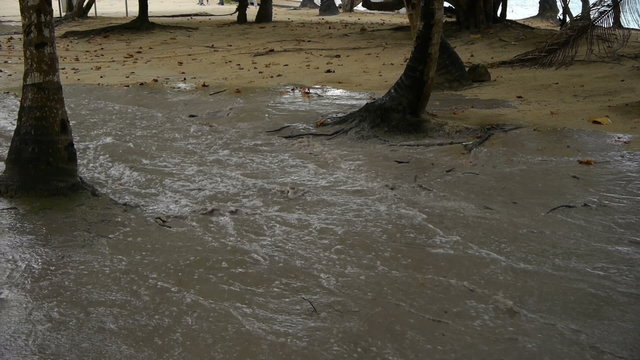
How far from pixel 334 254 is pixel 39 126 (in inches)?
99.2

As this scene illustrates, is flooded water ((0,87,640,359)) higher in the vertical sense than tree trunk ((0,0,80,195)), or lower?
lower

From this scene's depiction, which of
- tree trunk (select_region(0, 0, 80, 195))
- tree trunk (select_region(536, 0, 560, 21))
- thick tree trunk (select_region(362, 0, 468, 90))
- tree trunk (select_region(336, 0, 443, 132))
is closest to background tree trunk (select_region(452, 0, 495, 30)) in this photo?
thick tree trunk (select_region(362, 0, 468, 90))

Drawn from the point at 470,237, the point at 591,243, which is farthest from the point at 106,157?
the point at 591,243

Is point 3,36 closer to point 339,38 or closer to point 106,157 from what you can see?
point 339,38

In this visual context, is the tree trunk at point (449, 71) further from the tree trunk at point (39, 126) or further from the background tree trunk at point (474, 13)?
the tree trunk at point (39, 126)

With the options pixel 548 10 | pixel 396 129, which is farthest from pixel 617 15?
pixel 548 10

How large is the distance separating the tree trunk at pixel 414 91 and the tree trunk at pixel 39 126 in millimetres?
3082

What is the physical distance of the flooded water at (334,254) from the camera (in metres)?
2.79

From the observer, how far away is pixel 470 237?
12.5 feet

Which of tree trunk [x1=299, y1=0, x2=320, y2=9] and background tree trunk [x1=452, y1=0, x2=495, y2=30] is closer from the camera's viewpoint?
background tree trunk [x1=452, y1=0, x2=495, y2=30]

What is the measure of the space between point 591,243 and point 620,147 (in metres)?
2.17

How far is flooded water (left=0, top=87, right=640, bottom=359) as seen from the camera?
9.16ft

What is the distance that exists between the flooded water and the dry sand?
4.16 ft

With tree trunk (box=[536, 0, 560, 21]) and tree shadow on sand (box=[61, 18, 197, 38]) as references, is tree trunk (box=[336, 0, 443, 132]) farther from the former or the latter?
tree trunk (box=[536, 0, 560, 21])
